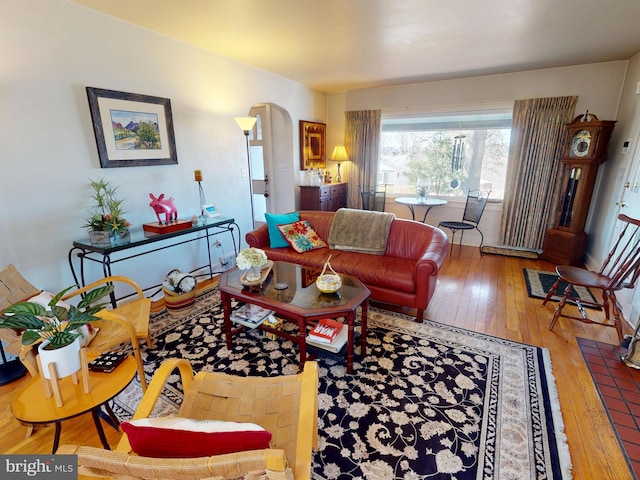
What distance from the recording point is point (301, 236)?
3459mm

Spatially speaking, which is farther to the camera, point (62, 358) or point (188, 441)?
point (62, 358)

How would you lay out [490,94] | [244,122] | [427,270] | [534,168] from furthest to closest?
[490,94] → [534,168] → [244,122] → [427,270]

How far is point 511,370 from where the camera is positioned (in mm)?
2119

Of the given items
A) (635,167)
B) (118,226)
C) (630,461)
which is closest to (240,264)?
(118,226)

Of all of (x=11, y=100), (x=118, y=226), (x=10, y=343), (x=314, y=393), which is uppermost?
(x=11, y=100)

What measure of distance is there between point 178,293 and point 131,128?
1577 mm

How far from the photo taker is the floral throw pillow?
3365mm

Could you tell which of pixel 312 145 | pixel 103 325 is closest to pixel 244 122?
pixel 312 145

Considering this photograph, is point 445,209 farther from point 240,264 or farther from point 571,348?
point 240,264

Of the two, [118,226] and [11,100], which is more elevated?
[11,100]

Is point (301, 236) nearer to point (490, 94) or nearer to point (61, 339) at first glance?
point (61, 339)

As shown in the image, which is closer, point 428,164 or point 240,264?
point 240,264

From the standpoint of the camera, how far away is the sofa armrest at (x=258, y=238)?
3.48 metres

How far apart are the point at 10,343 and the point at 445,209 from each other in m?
5.40
